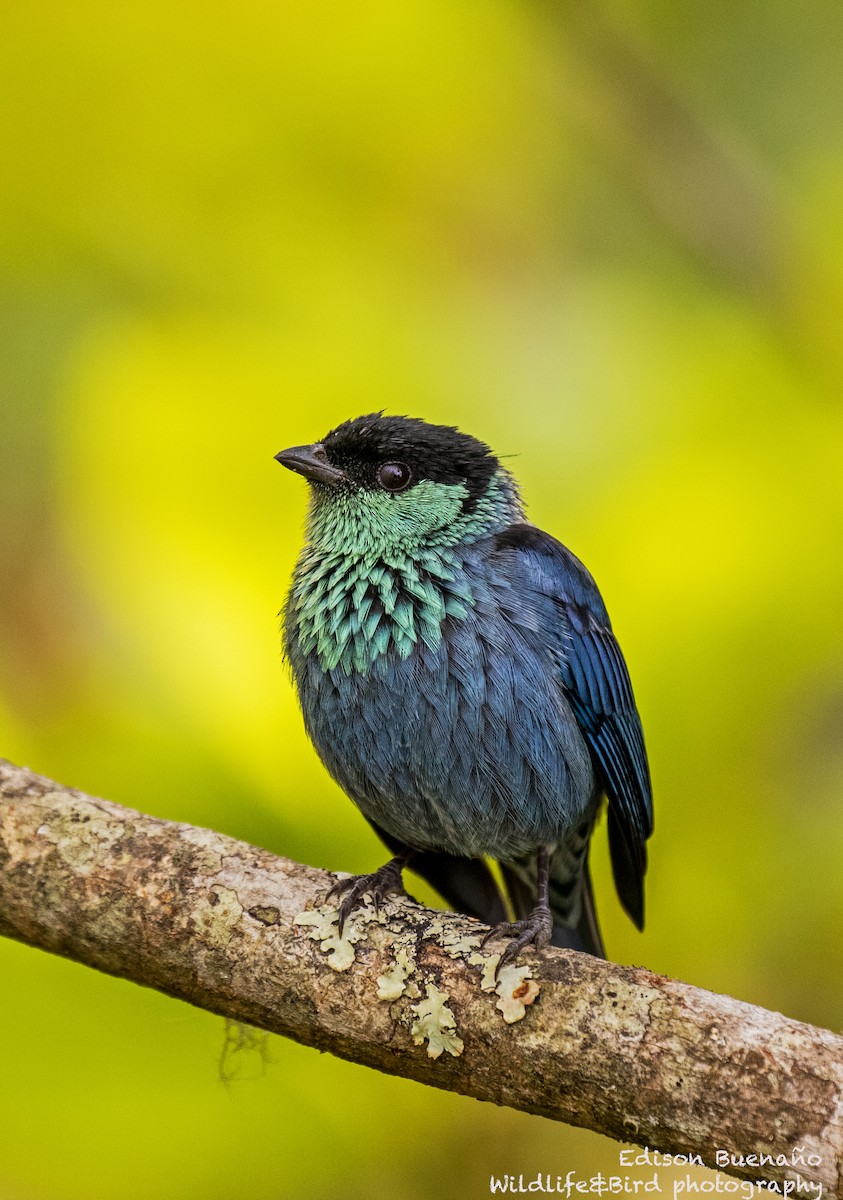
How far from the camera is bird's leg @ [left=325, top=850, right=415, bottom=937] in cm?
291

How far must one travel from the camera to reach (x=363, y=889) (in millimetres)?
3031

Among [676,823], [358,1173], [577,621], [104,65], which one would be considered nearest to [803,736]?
[676,823]

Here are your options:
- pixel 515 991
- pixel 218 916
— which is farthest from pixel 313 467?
pixel 515 991

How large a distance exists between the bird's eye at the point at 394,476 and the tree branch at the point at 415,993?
3.55ft

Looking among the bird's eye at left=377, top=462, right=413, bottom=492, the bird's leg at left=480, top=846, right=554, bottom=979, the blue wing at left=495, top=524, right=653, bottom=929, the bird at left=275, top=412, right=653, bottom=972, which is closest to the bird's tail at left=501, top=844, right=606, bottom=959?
the bird at left=275, top=412, right=653, bottom=972

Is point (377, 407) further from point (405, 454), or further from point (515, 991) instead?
point (515, 991)

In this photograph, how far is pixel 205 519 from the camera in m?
3.91

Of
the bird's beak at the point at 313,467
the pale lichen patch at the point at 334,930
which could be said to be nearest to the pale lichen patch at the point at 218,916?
the pale lichen patch at the point at 334,930

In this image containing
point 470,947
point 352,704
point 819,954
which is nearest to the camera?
point 470,947

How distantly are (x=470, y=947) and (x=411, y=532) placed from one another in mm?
1152

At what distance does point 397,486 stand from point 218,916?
1.30 meters

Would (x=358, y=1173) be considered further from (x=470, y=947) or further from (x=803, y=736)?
(x=803, y=736)

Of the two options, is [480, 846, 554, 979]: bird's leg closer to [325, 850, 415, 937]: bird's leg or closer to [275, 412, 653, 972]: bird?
[275, 412, 653, 972]: bird

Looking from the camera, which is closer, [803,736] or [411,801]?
[411,801]
